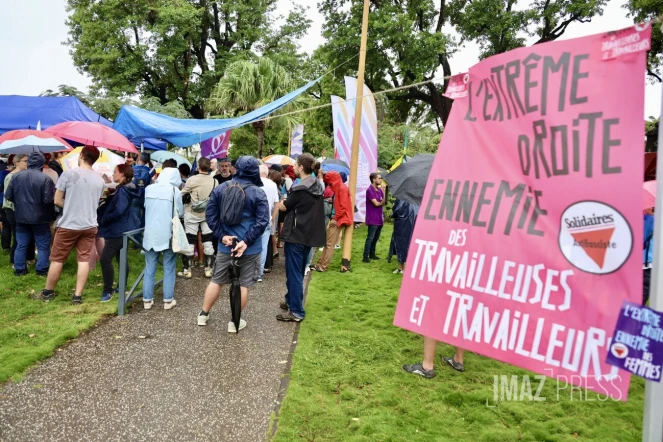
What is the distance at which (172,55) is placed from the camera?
2189 cm

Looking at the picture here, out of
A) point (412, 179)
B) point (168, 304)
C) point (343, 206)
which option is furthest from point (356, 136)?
point (168, 304)

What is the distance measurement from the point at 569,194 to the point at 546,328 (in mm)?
621

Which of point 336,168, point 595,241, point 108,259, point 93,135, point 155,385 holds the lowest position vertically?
point 155,385

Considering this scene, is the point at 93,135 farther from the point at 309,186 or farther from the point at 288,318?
the point at 288,318

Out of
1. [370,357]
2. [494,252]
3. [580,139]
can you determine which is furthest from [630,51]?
[370,357]

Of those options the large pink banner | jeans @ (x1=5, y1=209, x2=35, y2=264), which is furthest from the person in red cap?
the large pink banner

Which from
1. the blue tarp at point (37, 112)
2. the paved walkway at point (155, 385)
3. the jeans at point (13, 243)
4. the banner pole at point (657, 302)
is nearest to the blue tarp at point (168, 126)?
the jeans at point (13, 243)

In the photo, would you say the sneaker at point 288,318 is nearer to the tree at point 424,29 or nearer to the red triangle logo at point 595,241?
the red triangle logo at point 595,241

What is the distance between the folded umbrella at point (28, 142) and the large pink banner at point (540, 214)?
6.18 meters

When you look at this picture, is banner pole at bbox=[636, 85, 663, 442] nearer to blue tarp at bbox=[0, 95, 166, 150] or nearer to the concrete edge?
the concrete edge

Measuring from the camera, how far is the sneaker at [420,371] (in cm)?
→ 382

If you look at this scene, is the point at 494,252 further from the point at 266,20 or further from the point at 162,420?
the point at 266,20

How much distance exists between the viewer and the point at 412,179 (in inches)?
205

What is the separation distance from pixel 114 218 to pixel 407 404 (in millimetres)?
4150
